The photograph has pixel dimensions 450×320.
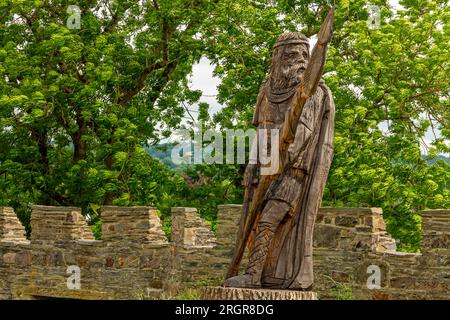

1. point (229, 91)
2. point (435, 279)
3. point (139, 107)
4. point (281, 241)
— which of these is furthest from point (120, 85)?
point (281, 241)

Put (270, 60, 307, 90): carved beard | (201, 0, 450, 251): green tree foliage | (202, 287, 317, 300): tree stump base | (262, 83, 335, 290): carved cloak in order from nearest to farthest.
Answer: (202, 287, 317, 300): tree stump base, (262, 83, 335, 290): carved cloak, (270, 60, 307, 90): carved beard, (201, 0, 450, 251): green tree foliage

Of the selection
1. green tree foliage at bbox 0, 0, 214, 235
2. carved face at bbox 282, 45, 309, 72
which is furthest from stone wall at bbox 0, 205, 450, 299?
carved face at bbox 282, 45, 309, 72

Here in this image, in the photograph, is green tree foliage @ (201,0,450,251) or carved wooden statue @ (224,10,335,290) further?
green tree foliage @ (201,0,450,251)

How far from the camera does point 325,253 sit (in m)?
16.9

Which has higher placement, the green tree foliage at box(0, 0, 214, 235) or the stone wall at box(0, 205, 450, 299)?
the green tree foliage at box(0, 0, 214, 235)

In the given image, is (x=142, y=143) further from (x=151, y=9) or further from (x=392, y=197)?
(x=392, y=197)

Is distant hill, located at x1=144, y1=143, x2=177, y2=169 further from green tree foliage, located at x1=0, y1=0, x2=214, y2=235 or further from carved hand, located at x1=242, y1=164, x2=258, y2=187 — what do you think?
carved hand, located at x1=242, y1=164, x2=258, y2=187

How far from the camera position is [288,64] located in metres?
12.9

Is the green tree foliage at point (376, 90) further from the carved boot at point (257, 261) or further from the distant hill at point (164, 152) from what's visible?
the carved boot at point (257, 261)

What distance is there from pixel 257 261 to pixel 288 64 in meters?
1.97

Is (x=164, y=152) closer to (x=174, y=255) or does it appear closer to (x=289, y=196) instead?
(x=174, y=255)

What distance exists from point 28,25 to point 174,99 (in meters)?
3.13

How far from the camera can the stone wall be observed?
16031mm

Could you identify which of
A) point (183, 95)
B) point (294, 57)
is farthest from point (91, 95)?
point (294, 57)
